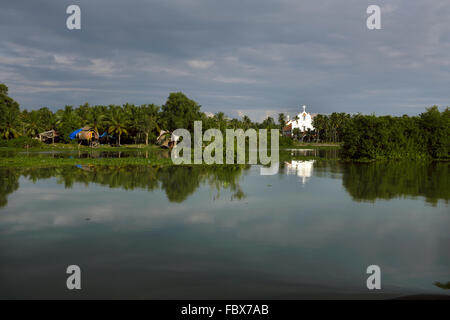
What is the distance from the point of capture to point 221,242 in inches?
336

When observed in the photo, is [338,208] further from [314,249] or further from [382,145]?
[382,145]

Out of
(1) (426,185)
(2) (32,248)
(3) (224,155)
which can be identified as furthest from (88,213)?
(3) (224,155)

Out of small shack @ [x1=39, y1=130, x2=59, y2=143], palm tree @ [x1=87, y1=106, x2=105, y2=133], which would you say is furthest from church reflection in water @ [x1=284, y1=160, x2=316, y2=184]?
small shack @ [x1=39, y1=130, x2=59, y2=143]

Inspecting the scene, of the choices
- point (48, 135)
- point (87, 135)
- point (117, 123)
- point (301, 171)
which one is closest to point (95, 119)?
point (117, 123)

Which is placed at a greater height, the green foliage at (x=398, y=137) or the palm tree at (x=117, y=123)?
the palm tree at (x=117, y=123)

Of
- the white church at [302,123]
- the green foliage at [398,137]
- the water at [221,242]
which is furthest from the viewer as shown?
the white church at [302,123]

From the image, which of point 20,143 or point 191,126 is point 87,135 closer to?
point 20,143

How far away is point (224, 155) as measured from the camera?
32719 mm

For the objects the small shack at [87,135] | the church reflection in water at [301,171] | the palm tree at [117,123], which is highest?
the palm tree at [117,123]

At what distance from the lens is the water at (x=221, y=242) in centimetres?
619

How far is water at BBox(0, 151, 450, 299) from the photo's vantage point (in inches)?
244

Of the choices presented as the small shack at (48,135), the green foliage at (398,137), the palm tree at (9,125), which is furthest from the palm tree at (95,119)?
the green foliage at (398,137)

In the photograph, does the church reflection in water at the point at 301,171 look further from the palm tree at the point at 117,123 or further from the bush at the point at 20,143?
the bush at the point at 20,143
